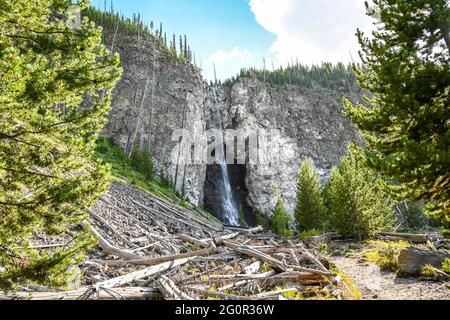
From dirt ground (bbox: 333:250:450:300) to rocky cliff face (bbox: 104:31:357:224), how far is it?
3970 cm

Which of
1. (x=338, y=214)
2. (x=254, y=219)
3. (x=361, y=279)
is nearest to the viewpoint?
(x=361, y=279)

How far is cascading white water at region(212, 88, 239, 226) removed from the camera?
52.1 m

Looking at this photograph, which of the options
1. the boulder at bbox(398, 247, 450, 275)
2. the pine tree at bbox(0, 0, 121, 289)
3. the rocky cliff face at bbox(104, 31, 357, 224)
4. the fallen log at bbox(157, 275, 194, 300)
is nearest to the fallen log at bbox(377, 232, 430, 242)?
the boulder at bbox(398, 247, 450, 275)

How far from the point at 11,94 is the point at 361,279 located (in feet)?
36.8

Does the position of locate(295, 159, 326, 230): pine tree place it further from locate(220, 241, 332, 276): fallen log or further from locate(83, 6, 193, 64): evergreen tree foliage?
locate(83, 6, 193, 64): evergreen tree foliage

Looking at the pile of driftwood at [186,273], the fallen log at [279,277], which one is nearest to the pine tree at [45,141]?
the pile of driftwood at [186,273]

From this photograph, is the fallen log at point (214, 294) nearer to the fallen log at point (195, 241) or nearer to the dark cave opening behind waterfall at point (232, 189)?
the fallen log at point (195, 241)

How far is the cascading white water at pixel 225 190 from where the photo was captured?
2051 inches

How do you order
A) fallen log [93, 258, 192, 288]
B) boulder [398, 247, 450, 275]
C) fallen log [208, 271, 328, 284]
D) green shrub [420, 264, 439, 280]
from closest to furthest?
fallen log [93, 258, 192, 288]
fallen log [208, 271, 328, 284]
green shrub [420, 264, 439, 280]
boulder [398, 247, 450, 275]

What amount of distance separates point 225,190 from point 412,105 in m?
51.1

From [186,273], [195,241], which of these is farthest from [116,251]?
[195,241]
